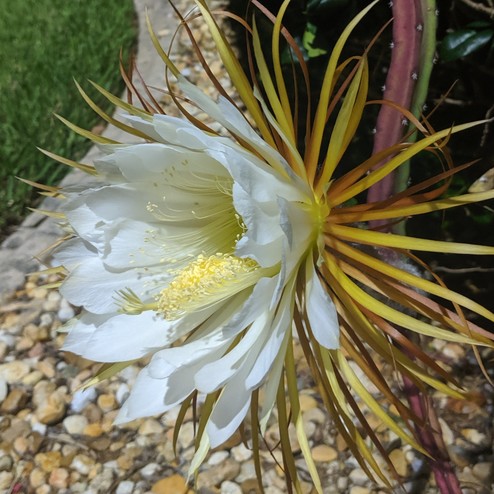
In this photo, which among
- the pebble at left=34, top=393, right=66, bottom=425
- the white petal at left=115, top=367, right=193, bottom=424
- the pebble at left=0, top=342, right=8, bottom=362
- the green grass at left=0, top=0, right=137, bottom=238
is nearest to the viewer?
the white petal at left=115, top=367, right=193, bottom=424

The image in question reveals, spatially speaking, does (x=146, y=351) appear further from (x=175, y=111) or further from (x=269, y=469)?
(x=175, y=111)

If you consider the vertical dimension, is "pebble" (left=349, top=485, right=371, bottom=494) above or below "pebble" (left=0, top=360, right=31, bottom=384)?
above

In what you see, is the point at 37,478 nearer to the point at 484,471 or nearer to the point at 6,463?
the point at 6,463

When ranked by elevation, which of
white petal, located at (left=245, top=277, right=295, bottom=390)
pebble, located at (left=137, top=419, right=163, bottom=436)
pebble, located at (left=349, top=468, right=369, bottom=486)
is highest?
white petal, located at (left=245, top=277, right=295, bottom=390)

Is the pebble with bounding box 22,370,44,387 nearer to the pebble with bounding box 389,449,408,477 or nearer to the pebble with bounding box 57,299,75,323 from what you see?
the pebble with bounding box 57,299,75,323

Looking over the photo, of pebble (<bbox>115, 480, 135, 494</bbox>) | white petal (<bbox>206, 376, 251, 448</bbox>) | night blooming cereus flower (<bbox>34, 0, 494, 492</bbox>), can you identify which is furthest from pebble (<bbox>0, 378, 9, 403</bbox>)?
white petal (<bbox>206, 376, 251, 448</bbox>)

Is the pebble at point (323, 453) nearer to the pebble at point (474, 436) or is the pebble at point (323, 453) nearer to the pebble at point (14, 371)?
the pebble at point (474, 436)

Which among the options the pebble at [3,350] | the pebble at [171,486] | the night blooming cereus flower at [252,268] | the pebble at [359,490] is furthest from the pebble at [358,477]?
the pebble at [3,350]

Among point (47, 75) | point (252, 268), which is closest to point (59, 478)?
point (252, 268)

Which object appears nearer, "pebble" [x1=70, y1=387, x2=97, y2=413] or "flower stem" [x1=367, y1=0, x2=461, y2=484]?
"flower stem" [x1=367, y1=0, x2=461, y2=484]

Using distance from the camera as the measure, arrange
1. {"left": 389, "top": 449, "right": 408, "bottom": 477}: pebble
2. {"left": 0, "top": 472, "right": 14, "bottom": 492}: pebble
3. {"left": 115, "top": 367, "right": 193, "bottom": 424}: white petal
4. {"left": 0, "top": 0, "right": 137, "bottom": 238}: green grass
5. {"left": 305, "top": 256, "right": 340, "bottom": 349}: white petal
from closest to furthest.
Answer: {"left": 305, "top": 256, "right": 340, "bottom": 349}: white petal < {"left": 115, "top": 367, "right": 193, "bottom": 424}: white petal < {"left": 389, "top": 449, "right": 408, "bottom": 477}: pebble < {"left": 0, "top": 472, "right": 14, "bottom": 492}: pebble < {"left": 0, "top": 0, "right": 137, "bottom": 238}: green grass
